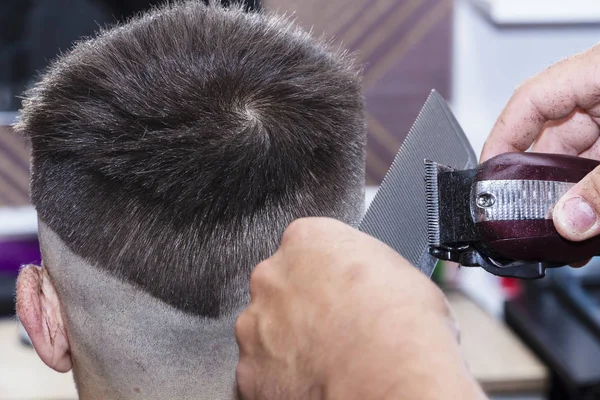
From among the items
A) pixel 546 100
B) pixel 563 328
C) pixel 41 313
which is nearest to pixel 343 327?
pixel 41 313

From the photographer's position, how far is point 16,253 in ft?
9.73

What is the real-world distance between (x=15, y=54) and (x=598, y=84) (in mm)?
2123

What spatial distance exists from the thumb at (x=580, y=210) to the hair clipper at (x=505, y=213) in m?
0.01

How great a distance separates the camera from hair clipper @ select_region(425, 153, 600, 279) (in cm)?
95

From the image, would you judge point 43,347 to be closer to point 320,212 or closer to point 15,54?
point 320,212

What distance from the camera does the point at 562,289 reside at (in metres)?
2.78

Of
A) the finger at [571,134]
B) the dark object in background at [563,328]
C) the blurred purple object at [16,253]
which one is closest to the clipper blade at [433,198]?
the finger at [571,134]

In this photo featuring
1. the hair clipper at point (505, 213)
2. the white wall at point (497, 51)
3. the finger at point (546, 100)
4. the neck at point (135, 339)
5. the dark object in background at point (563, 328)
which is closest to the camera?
the hair clipper at point (505, 213)

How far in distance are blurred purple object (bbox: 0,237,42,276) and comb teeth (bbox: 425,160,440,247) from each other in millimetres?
2258

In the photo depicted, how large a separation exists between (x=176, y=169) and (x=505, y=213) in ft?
1.41

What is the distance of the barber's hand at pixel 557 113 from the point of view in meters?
1.36

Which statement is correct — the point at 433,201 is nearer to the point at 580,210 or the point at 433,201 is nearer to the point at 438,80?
the point at 580,210

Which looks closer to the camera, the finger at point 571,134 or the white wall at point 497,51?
the finger at point 571,134

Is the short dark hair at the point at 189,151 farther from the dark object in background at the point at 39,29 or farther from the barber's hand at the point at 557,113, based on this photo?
the dark object in background at the point at 39,29
